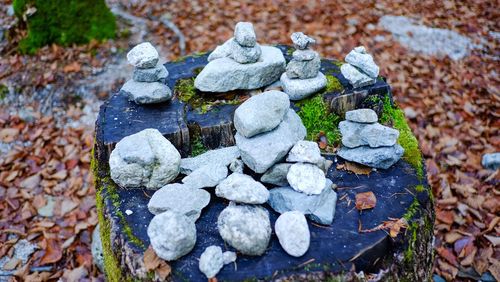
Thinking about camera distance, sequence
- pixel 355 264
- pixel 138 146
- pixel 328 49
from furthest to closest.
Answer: pixel 328 49, pixel 138 146, pixel 355 264

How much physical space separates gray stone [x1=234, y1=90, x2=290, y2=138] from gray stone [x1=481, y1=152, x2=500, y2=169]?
275 centimetres

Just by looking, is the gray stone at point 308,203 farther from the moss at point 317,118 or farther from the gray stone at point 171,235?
the moss at point 317,118

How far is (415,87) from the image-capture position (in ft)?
18.4

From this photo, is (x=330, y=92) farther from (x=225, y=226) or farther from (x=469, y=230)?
(x=469, y=230)

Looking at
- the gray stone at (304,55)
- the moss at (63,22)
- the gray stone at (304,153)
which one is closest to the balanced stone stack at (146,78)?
the gray stone at (304,55)

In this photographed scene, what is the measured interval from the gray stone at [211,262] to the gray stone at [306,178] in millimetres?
599

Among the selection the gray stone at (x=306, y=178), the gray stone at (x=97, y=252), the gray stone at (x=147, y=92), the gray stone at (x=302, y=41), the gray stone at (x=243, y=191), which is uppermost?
the gray stone at (x=302, y=41)

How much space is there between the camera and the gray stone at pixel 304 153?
2.54 metres

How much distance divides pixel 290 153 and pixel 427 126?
117 inches

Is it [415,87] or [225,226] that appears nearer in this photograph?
[225,226]

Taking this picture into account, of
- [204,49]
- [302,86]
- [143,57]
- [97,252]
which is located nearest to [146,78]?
[143,57]

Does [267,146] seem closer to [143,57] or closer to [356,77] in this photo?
[356,77]

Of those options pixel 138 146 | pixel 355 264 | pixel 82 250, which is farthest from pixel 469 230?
pixel 82 250

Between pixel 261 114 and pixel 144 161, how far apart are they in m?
0.72
